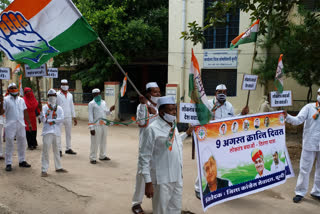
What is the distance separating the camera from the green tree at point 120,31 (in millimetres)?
15422

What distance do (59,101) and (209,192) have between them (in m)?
6.10

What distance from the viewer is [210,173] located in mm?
4191

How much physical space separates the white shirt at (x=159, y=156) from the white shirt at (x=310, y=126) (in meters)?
2.54

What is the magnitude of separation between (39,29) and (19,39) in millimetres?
293

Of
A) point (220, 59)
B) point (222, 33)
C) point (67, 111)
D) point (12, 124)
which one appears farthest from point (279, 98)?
point (222, 33)

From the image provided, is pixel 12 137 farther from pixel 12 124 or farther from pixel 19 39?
A: pixel 19 39

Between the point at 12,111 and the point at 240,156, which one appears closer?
the point at 240,156

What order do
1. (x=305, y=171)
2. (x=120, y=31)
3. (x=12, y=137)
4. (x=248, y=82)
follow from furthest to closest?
(x=120, y=31), (x=12, y=137), (x=248, y=82), (x=305, y=171)

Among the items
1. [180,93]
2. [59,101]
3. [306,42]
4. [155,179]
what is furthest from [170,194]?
[180,93]

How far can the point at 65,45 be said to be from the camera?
403 cm

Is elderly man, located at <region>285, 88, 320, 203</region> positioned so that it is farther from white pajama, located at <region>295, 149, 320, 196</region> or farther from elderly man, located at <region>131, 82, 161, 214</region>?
elderly man, located at <region>131, 82, 161, 214</region>

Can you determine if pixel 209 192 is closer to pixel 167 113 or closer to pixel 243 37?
pixel 167 113

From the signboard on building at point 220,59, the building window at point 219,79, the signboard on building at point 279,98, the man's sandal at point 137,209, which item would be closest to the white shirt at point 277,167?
the signboard on building at point 279,98

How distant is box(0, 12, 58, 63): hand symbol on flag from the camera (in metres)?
3.86
